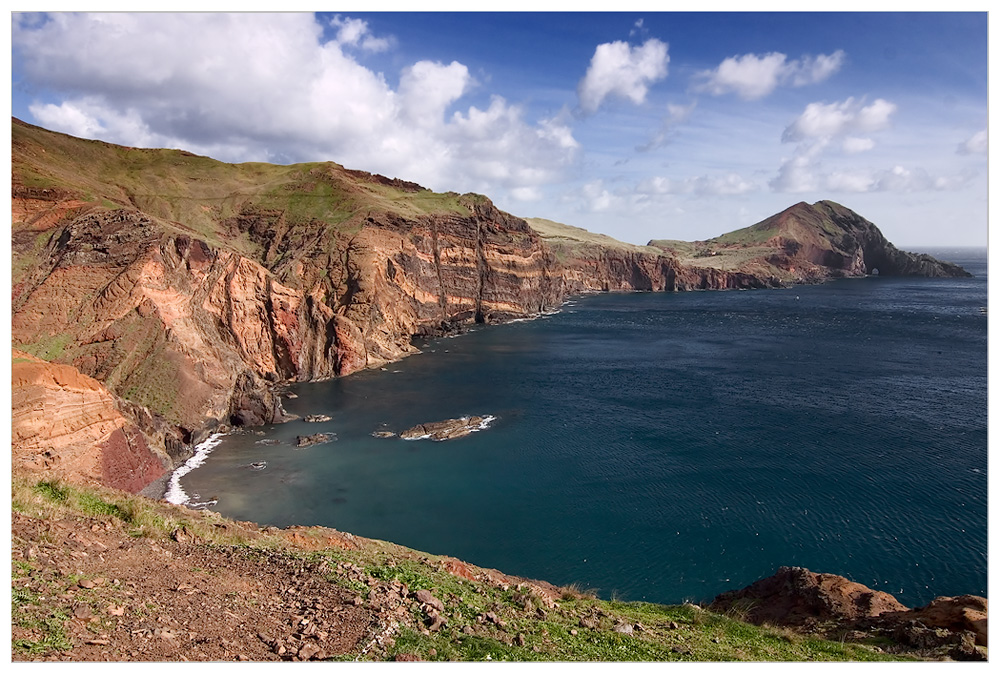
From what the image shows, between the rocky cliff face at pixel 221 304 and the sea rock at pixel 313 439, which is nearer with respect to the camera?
the sea rock at pixel 313 439

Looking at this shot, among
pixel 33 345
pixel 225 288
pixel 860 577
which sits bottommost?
pixel 860 577

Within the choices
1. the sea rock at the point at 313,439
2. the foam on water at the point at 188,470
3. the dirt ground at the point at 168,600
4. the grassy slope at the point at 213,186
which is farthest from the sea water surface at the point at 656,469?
the grassy slope at the point at 213,186

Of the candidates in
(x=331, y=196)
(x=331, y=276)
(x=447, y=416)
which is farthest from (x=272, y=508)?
(x=331, y=196)

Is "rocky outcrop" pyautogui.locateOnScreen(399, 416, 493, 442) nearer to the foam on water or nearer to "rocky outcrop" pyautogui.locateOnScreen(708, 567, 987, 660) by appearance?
the foam on water

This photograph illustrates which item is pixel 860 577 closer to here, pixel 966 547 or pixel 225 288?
pixel 966 547

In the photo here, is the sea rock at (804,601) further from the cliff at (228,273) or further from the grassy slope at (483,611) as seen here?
the cliff at (228,273)

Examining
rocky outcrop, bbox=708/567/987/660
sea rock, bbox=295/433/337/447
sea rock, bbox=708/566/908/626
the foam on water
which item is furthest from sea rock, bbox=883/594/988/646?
sea rock, bbox=295/433/337/447

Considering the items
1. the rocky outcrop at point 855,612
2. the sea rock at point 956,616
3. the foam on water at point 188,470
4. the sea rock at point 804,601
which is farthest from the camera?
the foam on water at point 188,470
